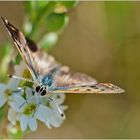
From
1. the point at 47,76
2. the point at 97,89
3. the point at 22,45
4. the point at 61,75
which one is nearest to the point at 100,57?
the point at 61,75

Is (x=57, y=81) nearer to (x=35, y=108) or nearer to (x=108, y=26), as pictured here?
(x=35, y=108)

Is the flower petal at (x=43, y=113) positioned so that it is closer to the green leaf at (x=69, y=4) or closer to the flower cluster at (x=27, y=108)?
the flower cluster at (x=27, y=108)

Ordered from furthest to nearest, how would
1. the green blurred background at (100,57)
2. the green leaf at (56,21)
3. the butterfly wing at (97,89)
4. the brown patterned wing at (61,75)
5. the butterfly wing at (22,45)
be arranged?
1. the green blurred background at (100,57)
2. the green leaf at (56,21)
3. the brown patterned wing at (61,75)
4. the butterfly wing at (22,45)
5. the butterfly wing at (97,89)

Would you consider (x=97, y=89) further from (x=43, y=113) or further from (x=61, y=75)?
(x=61, y=75)

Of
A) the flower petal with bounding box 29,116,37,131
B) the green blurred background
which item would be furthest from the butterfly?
the green blurred background

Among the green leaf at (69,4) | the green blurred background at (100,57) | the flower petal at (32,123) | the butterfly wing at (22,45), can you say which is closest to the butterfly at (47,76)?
the butterfly wing at (22,45)

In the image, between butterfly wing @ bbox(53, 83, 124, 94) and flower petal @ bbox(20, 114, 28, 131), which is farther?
flower petal @ bbox(20, 114, 28, 131)

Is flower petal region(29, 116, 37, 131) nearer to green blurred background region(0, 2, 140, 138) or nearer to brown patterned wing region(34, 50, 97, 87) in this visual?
brown patterned wing region(34, 50, 97, 87)
